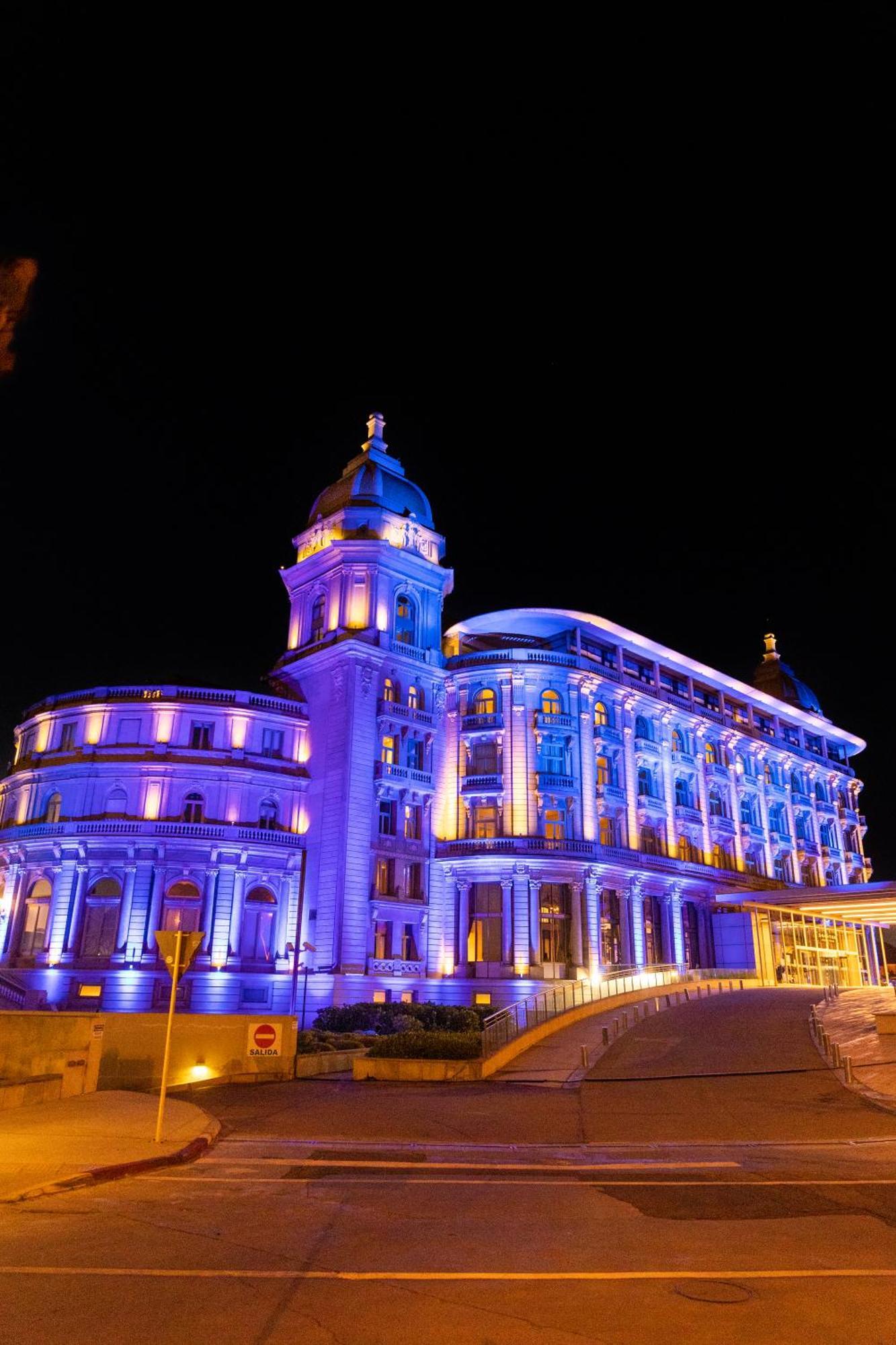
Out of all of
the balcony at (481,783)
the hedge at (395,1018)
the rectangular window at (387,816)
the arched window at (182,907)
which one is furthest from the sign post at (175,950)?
the balcony at (481,783)

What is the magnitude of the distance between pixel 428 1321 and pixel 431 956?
4264 centimetres

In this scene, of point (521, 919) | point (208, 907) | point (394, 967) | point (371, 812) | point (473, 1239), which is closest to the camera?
point (473, 1239)

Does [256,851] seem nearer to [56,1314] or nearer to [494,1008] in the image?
[494,1008]

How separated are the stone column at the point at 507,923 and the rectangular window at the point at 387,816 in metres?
6.50

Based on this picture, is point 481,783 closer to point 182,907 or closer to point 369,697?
point 369,697

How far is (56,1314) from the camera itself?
22.3 ft

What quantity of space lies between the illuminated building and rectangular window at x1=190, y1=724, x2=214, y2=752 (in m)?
0.11

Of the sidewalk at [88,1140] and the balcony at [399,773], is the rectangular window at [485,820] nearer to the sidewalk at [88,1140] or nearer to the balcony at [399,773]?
the balcony at [399,773]

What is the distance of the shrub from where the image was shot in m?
26.2

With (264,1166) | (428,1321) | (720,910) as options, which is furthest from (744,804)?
(428,1321)

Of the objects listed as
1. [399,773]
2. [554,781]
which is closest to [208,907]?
[399,773]

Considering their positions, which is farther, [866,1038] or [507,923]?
[507,923]

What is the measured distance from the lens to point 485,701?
54281 millimetres

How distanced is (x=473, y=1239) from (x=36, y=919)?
136 ft
